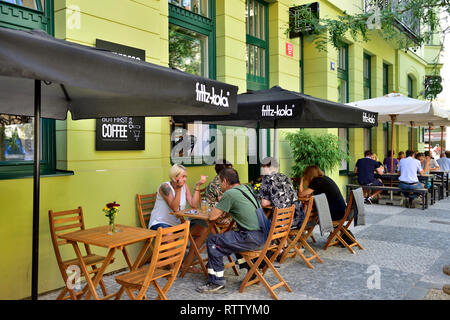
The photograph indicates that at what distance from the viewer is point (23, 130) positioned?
15.3 feet

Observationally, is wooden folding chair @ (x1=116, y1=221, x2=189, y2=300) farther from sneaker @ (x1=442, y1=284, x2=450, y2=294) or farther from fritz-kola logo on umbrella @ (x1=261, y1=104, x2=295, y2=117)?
sneaker @ (x1=442, y1=284, x2=450, y2=294)

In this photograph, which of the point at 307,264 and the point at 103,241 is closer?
the point at 103,241

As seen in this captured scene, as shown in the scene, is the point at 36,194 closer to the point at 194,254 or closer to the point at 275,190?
the point at 194,254

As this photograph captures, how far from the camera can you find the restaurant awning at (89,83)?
6.81 feet

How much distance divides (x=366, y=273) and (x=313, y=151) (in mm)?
4018

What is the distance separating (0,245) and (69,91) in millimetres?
1736

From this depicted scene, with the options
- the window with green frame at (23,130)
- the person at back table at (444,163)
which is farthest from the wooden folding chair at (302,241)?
the person at back table at (444,163)

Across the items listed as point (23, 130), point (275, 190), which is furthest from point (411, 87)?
point (23, 130)

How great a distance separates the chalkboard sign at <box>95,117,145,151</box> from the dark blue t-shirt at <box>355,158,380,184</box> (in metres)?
7.12
